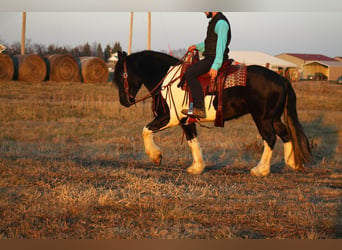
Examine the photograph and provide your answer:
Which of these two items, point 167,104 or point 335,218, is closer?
point 335,218

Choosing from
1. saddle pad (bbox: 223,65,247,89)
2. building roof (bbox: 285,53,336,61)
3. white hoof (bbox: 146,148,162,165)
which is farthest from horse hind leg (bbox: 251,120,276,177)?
building roof (bbox: 285,53,336,61)

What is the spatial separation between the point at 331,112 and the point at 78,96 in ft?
31.7

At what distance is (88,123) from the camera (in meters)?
11.7

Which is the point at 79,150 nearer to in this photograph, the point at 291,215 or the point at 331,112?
the point at 291,215

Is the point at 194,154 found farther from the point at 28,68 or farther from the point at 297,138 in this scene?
the point at 28,68

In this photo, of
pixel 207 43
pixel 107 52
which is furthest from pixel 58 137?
pixel 107 52

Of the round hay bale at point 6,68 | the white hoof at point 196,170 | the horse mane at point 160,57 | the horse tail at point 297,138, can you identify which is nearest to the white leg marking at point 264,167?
the horse tail at point 297,138

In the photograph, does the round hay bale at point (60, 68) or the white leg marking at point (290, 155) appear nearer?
the white leg marking at point (290, 155)

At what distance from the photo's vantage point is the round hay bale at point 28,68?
2044cm

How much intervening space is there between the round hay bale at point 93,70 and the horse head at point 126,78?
16.0 metres

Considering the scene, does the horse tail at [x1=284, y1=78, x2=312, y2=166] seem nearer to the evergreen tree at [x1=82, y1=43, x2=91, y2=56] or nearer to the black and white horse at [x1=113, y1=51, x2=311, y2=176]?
the black and white horse at [x1=113, y1=51, x2=311, y2=176]

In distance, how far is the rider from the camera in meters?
6.07

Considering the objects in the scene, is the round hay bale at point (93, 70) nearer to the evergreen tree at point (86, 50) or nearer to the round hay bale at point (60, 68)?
the round hay bale at point (60, 68)

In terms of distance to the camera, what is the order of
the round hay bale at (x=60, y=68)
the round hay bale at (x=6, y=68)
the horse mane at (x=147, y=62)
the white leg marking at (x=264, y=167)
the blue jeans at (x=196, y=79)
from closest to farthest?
1. the blue jeans at (x=196, y=79)
2. the white leg marking at (x=264, y=167)
3. the horse mane at (x=147, y=62)
4. the round hay bale at (x=6, y=68)
5. the round hay bale at (x=60, y=68)
